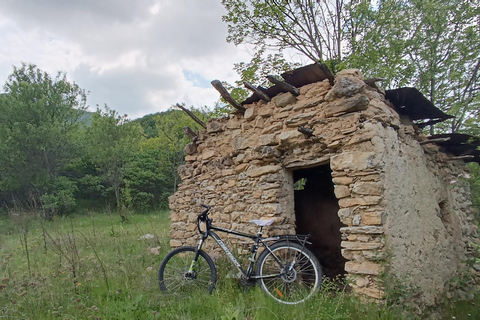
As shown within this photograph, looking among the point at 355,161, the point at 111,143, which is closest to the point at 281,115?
the point at 355,161

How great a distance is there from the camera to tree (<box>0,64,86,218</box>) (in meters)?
13.4

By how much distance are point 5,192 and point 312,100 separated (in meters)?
15.9

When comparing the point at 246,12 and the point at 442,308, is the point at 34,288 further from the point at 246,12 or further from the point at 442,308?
the point at 246,12

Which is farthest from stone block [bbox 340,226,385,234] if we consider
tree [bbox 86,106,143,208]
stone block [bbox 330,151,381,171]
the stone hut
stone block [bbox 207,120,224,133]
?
tree [bbox 86,106,143,208]

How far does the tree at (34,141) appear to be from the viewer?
44.0 ft

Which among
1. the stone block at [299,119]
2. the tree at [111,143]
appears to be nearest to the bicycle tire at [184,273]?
the stone block at [299,119]

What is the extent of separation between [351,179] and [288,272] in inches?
48.5

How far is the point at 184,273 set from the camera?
3.56 metres

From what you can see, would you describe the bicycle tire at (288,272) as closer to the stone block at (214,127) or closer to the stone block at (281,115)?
the stone block at (281,115)

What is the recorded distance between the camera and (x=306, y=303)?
2916mm

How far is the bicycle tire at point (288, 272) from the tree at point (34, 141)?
11.9m

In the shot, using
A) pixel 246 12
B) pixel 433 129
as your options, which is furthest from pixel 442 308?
pixel 246 12

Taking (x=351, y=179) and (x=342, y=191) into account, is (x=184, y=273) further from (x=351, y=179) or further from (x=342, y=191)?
(x=351, y=179)

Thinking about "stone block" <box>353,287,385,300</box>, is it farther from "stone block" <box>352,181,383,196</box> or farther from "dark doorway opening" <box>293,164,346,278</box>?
"dark doorway opening" <box>293,164,346,278</box>
